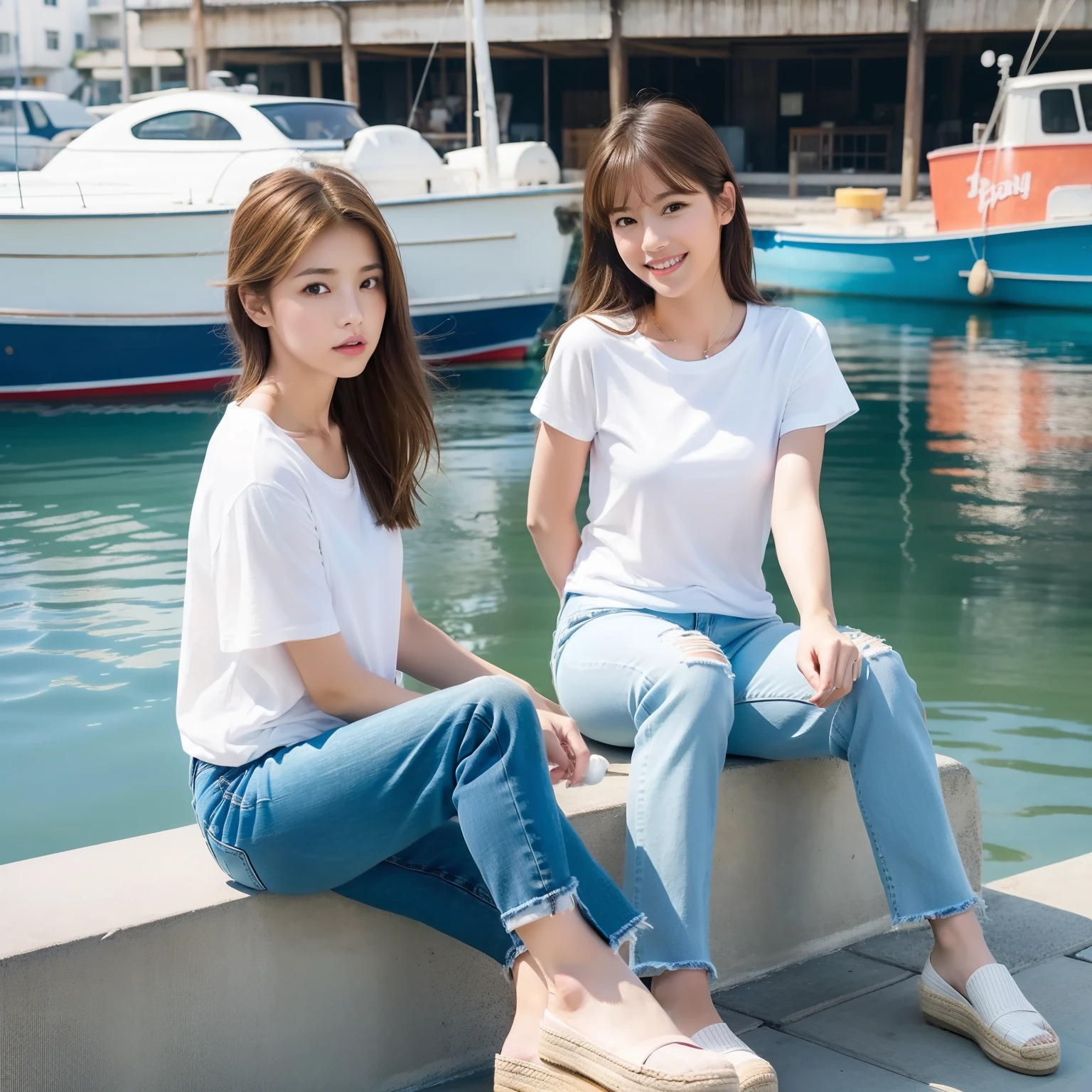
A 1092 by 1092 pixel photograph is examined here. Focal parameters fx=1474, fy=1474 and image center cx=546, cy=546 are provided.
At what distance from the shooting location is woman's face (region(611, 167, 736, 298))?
2186 millimetres

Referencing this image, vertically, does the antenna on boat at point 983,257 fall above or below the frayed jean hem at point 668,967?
above

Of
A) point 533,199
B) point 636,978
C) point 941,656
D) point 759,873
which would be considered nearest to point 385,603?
point 636,978

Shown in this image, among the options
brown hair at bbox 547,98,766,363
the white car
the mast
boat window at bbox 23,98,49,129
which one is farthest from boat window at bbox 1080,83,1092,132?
boat window at bbox 23,98,49,129

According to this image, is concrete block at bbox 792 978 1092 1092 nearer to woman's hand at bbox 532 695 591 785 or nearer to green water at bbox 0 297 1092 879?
woman's hand at bbox 532 695 591 785

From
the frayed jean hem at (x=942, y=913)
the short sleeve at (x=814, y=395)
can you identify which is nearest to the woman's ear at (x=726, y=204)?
the short sleeve at (x=814, y=395)

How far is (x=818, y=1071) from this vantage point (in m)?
1.81

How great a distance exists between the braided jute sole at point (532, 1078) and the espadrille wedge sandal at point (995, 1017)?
1.83 feet

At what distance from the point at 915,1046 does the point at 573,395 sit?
1.03 m

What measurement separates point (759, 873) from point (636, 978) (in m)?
0.59

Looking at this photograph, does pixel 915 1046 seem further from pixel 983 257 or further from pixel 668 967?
pixel 983 257

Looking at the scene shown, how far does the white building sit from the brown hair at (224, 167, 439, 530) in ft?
126

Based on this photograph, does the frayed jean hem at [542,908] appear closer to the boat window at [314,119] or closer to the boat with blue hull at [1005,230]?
the boat window at [314,119]

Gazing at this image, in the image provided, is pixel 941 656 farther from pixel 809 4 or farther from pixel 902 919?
pixel 809 4

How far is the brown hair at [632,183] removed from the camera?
2150 mm
